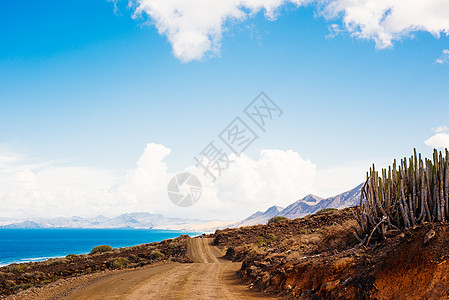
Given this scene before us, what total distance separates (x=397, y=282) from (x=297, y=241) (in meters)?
12.7

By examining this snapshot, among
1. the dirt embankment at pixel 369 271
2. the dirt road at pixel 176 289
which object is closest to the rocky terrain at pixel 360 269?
the dirt embankment at pixel 369 271

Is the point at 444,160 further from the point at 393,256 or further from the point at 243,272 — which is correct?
the point at 243,272

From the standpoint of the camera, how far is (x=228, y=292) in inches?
492

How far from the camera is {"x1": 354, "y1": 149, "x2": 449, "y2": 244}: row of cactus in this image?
10531mm

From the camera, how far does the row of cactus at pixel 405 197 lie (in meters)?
10.5

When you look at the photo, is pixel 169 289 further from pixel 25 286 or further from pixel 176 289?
pixel 25 286

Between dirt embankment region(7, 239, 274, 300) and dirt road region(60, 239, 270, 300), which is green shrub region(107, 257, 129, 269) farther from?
dirt road region(60, 239, 270, 300)

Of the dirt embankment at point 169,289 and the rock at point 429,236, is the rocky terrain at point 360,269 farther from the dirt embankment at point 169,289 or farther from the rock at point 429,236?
the dirt embankment at point 169,289

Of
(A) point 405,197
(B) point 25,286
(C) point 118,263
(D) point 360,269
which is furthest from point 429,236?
(C) point 118,263

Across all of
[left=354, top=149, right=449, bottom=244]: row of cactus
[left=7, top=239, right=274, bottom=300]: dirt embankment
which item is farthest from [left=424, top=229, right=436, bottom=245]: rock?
[left=7, top=239, right=274, bottom=300]: dirt embankment

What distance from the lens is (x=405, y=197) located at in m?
11.7

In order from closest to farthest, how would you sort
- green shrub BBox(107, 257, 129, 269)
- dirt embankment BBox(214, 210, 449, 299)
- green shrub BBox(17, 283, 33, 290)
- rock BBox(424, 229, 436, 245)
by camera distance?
dirt embankment BBox(214, 210, 449, 299), rock BBox(424, 229, 436, 245), green shrub BBox(17, 283, 33, 290), green shrub BBox(107, 257, 129, 269)

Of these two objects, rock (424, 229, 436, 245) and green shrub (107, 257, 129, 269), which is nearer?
rock (424, 229, 436, 245)

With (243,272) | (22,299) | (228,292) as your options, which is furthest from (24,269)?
(228,292)
